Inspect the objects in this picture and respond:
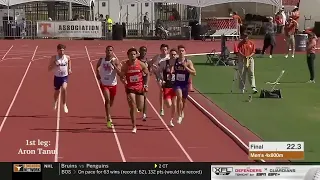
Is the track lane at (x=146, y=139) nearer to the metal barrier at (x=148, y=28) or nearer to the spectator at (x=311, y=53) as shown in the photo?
the metal barrier at (x=148, y=28)

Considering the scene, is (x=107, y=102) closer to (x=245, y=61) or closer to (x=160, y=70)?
(x=160, y=70)

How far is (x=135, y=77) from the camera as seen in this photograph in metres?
5.07

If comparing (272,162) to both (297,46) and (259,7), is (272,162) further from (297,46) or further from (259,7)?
(297,46)

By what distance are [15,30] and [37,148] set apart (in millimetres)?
1478

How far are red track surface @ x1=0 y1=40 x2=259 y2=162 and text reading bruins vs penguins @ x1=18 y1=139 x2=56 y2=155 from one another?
18 mm

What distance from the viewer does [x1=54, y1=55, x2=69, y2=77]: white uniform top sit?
489 cm

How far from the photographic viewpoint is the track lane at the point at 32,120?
3904 millimetres

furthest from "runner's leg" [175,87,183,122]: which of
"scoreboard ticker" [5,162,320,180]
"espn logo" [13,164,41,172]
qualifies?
"espn logo" [13,164,41,172]

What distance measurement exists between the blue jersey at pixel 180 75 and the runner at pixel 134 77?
20cm

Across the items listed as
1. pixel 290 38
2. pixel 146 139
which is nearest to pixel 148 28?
pixel 146 139

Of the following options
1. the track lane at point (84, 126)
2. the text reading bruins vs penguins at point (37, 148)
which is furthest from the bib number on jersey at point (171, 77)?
the text reading bruins vs penguins at point (37, 148)

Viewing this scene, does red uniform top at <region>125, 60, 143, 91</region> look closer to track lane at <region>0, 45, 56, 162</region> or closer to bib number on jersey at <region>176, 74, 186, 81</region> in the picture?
bib number on jersey at <region>176, 74, 186, 81</region>
